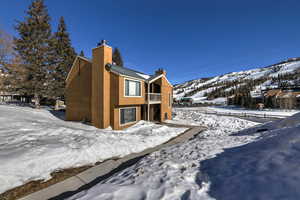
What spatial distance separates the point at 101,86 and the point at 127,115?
3637 millimetres

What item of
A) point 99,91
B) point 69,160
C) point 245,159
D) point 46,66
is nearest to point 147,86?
point 99,91

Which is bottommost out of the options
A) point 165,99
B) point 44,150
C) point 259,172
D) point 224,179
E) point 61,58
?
point 44,150

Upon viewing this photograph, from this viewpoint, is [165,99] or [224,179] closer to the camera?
[224,179]

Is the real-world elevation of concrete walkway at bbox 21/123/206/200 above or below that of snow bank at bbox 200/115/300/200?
below

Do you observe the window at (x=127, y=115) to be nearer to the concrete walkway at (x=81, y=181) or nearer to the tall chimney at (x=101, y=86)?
the tall chimney at (x=101, y=86)

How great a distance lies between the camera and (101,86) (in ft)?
35.8

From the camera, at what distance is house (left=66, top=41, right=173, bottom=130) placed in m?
10.9

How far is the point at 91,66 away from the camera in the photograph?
40.3ft

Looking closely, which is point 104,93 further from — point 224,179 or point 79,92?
point 224,179

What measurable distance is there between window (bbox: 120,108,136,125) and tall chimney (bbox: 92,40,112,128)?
125 centimetres

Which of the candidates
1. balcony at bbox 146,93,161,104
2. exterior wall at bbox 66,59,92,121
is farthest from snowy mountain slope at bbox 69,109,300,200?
exterior wall at bbox 66,59,92,121

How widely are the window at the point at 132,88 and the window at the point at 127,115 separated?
156 centimetres

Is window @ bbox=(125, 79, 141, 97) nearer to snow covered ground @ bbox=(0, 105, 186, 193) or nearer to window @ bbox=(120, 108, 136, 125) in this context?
window @ bbox=(120, 108, 136, 125)

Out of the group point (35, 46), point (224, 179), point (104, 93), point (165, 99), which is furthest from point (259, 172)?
point (35, 46)
